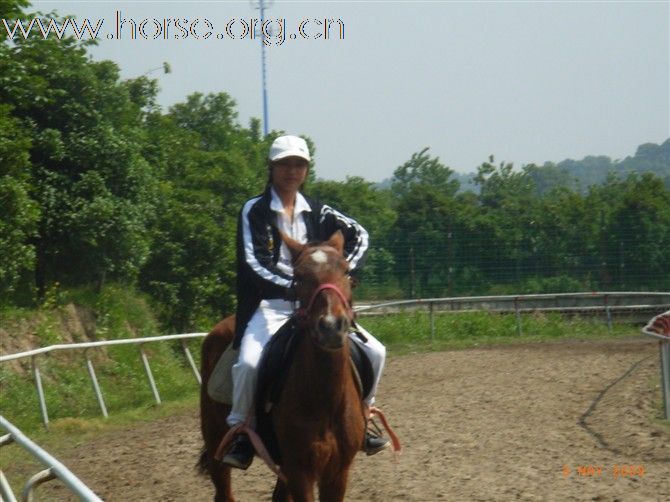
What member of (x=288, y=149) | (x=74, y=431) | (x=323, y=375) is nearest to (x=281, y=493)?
(x=323, y=375)

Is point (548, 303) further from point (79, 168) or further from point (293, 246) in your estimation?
point (293, 246)

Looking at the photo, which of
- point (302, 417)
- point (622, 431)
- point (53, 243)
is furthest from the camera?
point (53, 243)

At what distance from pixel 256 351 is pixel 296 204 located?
1113 mm

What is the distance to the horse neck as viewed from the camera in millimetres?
6402

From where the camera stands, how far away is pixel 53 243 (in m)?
19.6

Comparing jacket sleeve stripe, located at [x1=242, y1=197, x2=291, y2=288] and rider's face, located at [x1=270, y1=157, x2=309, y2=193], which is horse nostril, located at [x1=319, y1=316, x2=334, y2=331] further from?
rider's face, located at [x1=270, y1=157, x2=309, y2=193]

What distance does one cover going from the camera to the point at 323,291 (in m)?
6.11

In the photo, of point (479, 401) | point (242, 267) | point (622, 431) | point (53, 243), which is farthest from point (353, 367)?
point (53, 243)

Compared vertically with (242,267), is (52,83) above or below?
above

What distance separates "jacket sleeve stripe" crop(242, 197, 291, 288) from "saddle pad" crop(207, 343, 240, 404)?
82cm

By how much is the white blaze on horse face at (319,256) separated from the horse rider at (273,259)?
0.44m

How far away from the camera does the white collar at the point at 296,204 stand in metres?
7.24

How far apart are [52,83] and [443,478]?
1291cm

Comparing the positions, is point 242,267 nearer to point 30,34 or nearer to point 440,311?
point 30,34
